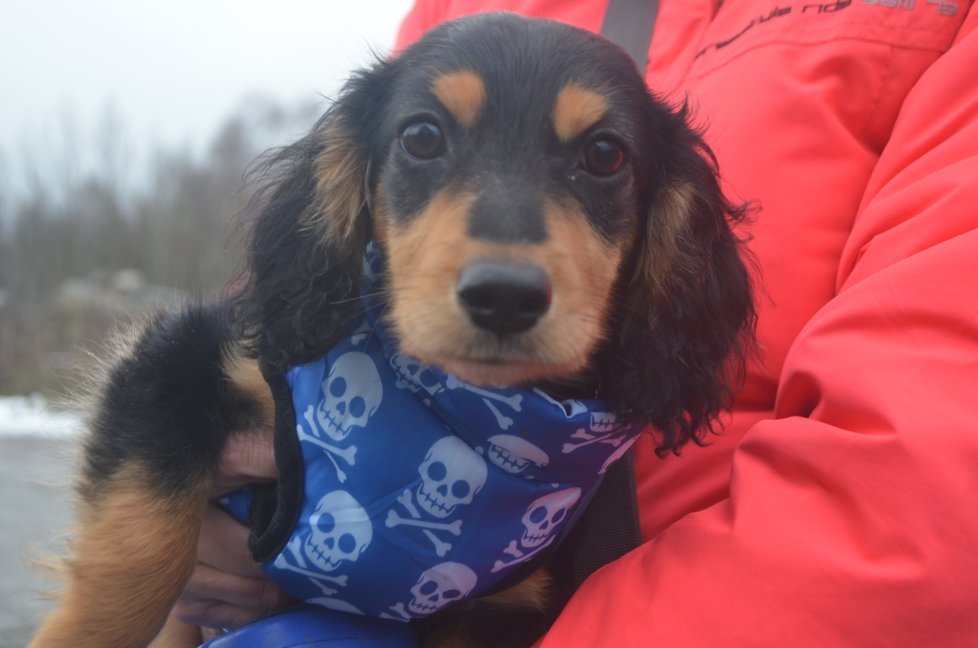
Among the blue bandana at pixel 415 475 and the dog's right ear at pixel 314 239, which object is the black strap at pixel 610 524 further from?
the dog's right ear at pixel 314 239

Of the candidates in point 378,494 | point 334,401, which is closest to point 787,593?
point 378,494

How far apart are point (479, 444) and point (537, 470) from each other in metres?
0.14

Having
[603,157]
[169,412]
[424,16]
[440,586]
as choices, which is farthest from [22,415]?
[603,157]

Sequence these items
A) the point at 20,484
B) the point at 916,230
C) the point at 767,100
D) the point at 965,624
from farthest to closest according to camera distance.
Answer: the point at 20,484
the point at 767,100
the point at 916,230
the point at 965,624

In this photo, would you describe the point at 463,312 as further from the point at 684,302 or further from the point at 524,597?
the point at 524,597

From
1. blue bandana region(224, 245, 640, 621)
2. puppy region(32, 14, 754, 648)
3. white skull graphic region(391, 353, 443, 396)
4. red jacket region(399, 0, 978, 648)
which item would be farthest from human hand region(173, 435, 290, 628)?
red jacket region(399, 0, 978, 648)

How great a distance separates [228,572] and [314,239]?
83 centimetres

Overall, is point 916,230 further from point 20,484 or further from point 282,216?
point 20,484

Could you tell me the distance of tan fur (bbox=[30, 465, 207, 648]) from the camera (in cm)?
177

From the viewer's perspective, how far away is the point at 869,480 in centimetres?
124

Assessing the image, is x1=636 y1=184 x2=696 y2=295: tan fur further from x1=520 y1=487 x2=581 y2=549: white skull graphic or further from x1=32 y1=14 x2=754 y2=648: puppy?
x1=520 y1=487 x2=581 y2=549: white skull graphic

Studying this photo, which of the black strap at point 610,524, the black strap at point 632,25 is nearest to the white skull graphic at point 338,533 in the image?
the black strap at point 610,524

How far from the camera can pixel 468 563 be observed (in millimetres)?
1688

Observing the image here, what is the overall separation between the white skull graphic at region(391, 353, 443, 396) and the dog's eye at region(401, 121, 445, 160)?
432 mm
